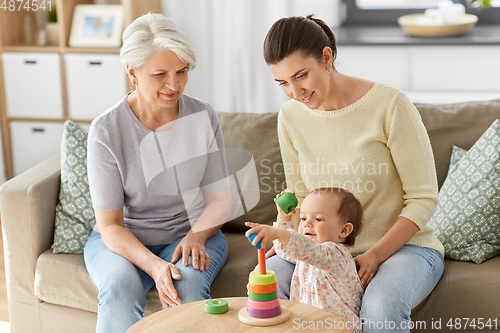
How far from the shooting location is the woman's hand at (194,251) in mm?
1616

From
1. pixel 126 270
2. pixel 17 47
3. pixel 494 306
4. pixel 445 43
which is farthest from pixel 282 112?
pixel 17 47

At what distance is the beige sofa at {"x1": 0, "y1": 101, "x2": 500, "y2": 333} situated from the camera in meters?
1.66

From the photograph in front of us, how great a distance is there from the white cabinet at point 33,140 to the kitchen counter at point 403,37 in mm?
1748

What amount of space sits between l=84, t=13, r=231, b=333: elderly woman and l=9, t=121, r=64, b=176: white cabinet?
5.80ft

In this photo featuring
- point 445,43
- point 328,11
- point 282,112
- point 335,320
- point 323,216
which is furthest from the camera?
point 328,11

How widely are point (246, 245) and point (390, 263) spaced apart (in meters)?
0.60

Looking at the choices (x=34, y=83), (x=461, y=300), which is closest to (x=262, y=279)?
(x=461, y=300)

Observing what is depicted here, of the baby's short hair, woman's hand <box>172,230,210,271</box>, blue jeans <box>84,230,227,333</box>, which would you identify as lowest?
blue jeans <box>84,230,227,333</box>

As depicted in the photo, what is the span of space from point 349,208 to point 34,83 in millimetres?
2508

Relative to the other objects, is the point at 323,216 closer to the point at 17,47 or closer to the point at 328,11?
the point at 328,11

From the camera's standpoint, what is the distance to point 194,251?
164 cm

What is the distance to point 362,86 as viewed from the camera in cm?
161

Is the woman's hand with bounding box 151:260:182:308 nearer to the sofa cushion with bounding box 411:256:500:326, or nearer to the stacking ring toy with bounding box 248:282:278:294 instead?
the stacking ring toy with bounding box 248:282:278:294

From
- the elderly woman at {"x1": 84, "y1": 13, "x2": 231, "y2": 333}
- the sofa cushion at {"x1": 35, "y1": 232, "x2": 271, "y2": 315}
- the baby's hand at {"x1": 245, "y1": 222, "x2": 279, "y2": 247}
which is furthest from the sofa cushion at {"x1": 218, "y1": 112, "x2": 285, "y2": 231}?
the baby's hand at {"x1": 245, "y1": 222, "x2": 279, "y2": 247}
